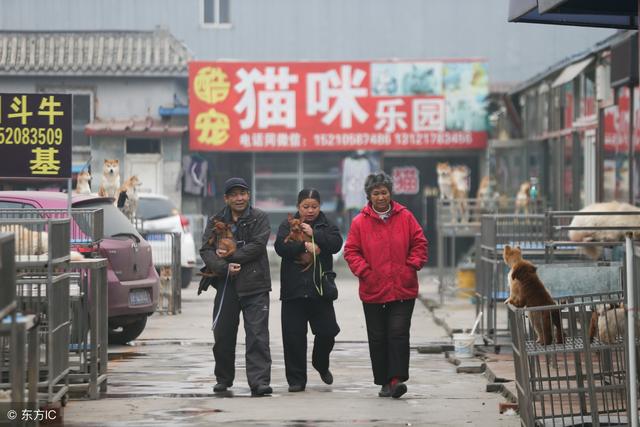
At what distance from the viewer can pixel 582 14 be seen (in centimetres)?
1118

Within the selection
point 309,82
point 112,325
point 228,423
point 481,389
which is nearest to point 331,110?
point 309,82

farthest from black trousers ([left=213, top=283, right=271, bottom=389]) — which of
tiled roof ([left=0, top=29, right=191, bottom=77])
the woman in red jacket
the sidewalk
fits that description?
tiled roof ([left=0, top=29, right=191, bottom=77])

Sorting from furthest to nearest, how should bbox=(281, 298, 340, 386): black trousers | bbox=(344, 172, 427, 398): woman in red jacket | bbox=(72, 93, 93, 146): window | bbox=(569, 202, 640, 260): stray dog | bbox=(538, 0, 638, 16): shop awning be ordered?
bbox=(72, 93, 93, 146): window
bbox=(569, 202, 640, 260): stray dog
bbox=(281, 298, 340, 386): black trousers
bbox=(344, 172, 427, 398): woman in red jacket
bbox=(538, 0, 638, 16): shop awning

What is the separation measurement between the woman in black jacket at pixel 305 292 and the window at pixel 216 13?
2534 cm

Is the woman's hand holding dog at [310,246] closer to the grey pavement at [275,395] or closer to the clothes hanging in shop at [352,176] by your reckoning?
the grey pavement at [275,395]

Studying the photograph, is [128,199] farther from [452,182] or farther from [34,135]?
[34,135]

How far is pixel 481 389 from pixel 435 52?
2533 centimetres

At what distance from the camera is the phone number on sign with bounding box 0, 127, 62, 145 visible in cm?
1120

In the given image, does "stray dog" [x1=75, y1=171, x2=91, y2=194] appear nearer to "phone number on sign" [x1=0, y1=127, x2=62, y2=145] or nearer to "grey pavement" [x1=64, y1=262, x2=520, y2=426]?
"grey pavement" [x1=64, y1=262, x2=520, y2=426]

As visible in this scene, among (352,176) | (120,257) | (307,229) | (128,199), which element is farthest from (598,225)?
(352,176)

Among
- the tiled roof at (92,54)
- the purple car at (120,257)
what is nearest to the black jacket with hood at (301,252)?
the purple car at (120,257)

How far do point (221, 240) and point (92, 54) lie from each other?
21.8 m

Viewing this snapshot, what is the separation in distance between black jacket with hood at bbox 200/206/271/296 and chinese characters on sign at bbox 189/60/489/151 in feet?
64.9

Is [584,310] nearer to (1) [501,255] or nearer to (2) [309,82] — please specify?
(1) [501,255]
